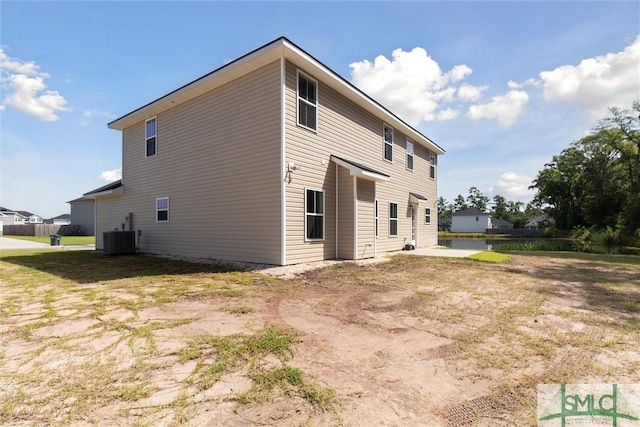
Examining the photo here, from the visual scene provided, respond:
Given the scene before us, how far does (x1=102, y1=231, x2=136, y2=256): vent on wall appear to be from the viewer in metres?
11.8

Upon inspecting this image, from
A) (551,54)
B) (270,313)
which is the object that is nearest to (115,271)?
(270,313)

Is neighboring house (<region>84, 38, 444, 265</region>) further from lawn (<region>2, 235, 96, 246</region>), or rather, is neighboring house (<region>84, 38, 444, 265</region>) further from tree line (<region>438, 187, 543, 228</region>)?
tree line (<region>438, 187, 543, 228</region>)

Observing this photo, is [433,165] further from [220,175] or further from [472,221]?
[472,221]

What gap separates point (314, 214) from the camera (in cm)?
919

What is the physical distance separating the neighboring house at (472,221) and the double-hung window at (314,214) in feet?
174

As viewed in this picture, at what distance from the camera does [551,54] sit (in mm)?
10469

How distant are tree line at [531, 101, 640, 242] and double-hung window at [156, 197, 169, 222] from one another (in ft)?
110

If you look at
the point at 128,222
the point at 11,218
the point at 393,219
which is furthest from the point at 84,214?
the point at 393,219

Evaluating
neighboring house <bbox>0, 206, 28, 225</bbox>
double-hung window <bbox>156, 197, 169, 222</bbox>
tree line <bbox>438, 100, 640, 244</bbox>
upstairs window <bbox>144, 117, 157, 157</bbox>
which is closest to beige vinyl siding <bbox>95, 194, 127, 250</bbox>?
double-hung window <bbox>156, 197, 169, 222</bbox>

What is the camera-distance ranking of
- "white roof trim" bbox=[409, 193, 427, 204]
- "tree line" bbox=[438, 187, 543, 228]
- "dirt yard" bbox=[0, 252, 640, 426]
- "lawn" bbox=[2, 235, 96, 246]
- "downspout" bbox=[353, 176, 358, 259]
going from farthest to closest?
"tree line" bbox=[438, 187, 543, 228]
"lawn" bbox=[2, 235, 96, 246]
"white roof trim" bbox=[409, 193, 427, 204]
"downspout" bbox=[353, 176, 358, 259]
"dirt yard" bbox=[0, 252, 640, 426]

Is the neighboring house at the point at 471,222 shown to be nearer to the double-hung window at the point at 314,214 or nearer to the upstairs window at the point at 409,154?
the upstairs window at the point at 409,154

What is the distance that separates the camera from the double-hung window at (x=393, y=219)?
42.7 ft

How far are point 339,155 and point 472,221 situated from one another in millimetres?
52401

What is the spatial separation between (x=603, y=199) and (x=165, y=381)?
152ft
